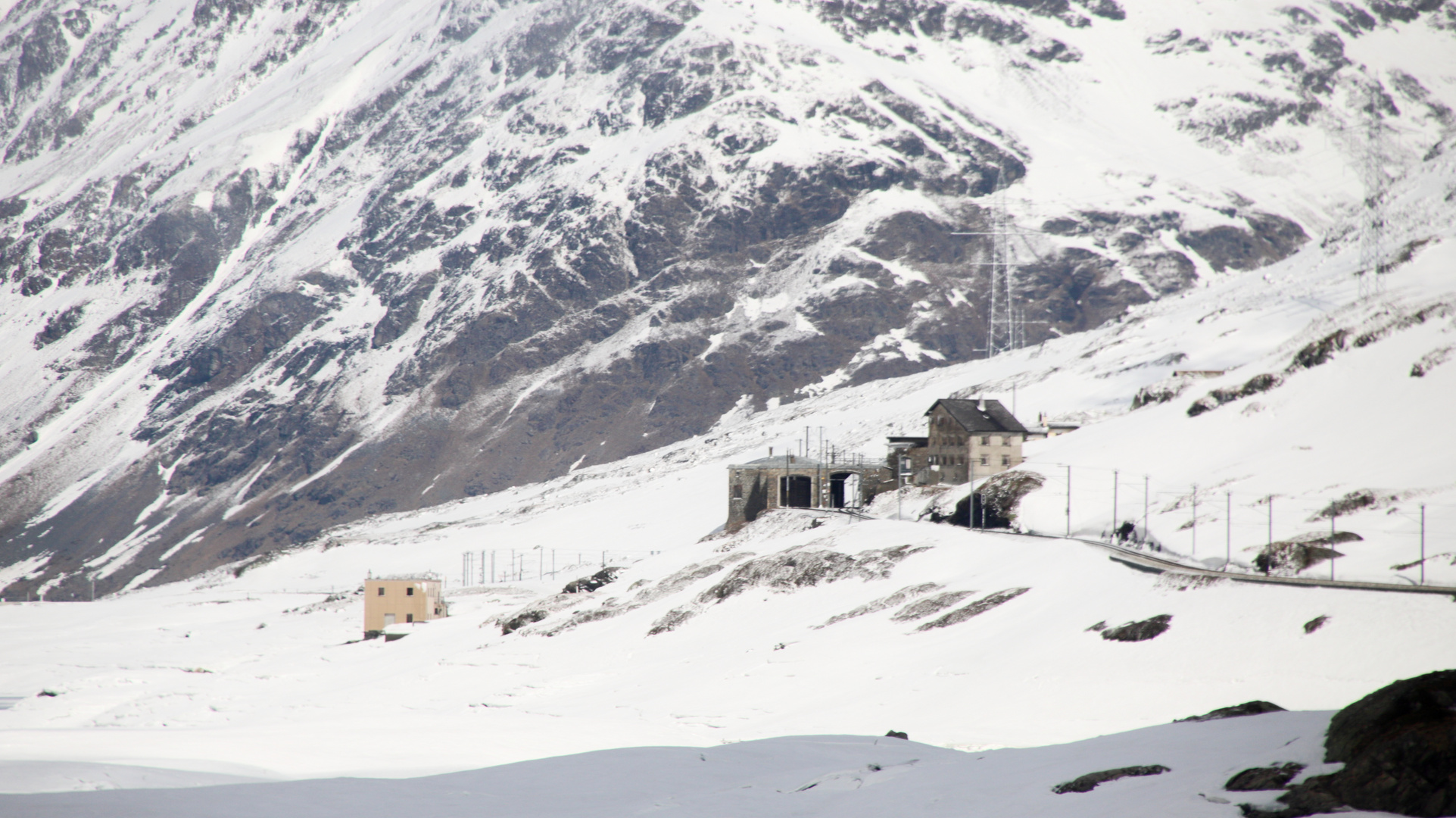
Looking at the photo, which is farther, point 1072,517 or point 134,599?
point 134,599

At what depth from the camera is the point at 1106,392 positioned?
497 feet

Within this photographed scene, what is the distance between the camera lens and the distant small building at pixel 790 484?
350ft

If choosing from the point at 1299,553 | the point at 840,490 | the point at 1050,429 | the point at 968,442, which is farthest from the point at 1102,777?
the point at 1050,429

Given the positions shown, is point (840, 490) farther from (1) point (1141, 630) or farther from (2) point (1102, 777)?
(2) point (1102, 777)

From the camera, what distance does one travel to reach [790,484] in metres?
109

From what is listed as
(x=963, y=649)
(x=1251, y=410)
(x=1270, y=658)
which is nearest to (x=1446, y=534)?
(x=1270, y=658)

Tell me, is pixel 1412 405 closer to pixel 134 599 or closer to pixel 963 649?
→ pixel 963 649

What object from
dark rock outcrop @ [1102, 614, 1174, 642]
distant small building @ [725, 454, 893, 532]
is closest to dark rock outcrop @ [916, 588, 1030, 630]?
dark rock outcrop @ [1102, 614, 1174, 642]

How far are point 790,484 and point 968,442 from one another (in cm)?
1963

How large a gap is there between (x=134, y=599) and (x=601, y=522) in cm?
6517

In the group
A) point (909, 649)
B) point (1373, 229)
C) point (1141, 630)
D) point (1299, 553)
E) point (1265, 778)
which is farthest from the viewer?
point (1373, 229)

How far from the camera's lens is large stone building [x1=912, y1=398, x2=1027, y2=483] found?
95.6 metres

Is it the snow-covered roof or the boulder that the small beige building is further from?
the boulder

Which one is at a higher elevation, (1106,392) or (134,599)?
(1106,392)
